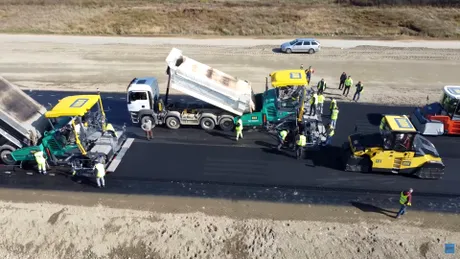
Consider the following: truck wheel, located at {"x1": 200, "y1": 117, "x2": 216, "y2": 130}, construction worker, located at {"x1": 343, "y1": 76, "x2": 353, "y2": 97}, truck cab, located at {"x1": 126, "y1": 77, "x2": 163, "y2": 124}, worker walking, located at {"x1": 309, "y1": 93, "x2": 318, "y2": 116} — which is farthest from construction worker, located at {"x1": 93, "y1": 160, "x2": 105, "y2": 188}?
construction worker, located at {"x1": 343, "y1": 76, "x2": 353, "y2": 97}

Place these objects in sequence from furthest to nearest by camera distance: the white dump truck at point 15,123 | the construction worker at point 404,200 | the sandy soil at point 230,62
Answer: the sandy soil at point 230,62 < the white dump truck at point 15,123 < the construction worker at point 404,200

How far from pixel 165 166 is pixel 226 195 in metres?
3.07

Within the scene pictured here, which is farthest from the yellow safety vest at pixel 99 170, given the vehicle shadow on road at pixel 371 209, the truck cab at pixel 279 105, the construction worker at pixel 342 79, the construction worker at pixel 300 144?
the construction worker at pixel 342 79

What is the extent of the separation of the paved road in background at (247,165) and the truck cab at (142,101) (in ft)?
2.39

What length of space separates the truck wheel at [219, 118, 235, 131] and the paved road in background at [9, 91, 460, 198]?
0.35 meters

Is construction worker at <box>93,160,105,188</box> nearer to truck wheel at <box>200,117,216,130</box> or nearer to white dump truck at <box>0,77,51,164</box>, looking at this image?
white dump truck at <box>0,77,51,164</box>

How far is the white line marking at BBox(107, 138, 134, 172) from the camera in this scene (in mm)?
13426

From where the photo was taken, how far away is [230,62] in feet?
90.8

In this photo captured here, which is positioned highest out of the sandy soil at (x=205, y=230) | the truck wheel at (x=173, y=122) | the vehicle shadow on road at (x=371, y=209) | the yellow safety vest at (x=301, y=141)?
the yellow safety vest at (x=301, y=141)

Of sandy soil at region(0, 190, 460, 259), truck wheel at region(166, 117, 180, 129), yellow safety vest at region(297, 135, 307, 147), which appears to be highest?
yellow safety vest at region(297, 135, 307, 147)

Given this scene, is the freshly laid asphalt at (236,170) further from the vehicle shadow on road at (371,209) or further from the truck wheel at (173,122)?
the vehicle shadow on road at (371,209)

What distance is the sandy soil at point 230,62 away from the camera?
22.8 meters

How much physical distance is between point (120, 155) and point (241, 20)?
89.7 ft

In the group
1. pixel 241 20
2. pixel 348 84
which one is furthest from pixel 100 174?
pixel 241 20
